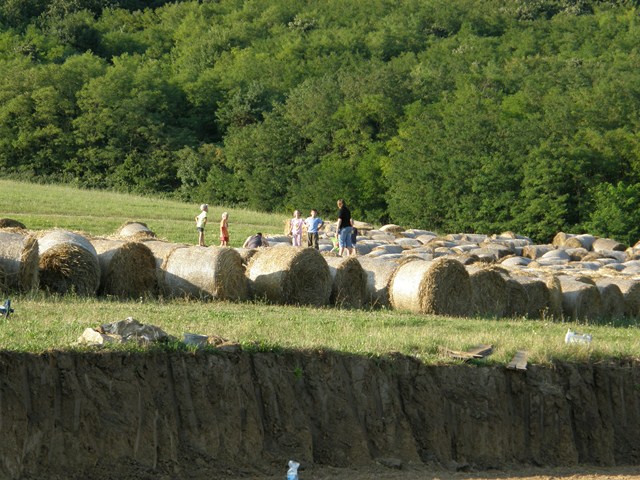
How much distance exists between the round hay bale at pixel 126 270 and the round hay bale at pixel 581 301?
10.0 meters

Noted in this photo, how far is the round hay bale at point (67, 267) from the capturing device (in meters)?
21.3

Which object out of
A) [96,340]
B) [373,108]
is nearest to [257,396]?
[96,340]

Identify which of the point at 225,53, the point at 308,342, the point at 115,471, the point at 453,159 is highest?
the point at 225,53

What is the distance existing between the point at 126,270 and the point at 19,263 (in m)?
2.69

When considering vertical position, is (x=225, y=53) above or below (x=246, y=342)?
above

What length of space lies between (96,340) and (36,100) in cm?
6441

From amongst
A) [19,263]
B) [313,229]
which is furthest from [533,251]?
[19,263]

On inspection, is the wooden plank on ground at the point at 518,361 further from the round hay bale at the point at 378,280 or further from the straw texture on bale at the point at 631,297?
the straw texture on bale at the point at 631,297

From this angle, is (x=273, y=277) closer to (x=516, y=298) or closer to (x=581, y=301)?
(x=516, y=298)

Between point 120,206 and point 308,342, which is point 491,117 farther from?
point 308,342

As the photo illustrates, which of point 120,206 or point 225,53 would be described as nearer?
point 120,206

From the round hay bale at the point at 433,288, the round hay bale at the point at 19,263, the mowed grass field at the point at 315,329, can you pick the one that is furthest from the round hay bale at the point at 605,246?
the round hay bale at the point at 19,263

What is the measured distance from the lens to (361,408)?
51.4 ft

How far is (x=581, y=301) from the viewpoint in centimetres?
2788
